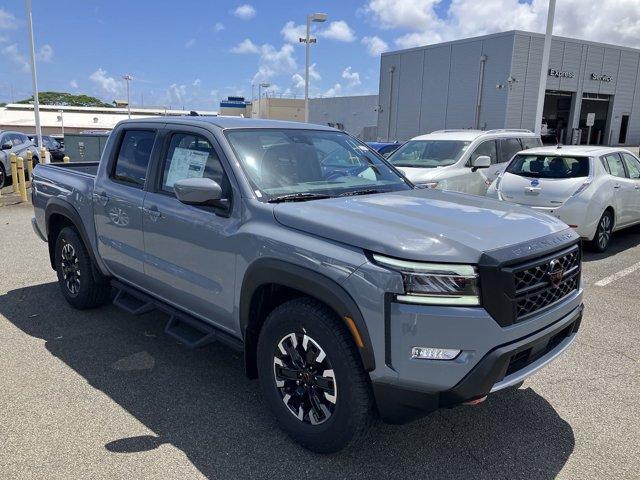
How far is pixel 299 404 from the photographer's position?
3.05m

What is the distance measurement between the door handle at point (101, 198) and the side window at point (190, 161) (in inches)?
34.0

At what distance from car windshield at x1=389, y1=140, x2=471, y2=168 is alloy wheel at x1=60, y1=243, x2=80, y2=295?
256 inches

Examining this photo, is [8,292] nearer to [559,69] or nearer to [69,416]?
[69,416]

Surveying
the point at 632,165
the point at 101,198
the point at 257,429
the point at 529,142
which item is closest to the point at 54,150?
the point at 529,142

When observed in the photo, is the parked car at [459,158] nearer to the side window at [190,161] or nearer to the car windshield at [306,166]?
the car windshield at [306,166]

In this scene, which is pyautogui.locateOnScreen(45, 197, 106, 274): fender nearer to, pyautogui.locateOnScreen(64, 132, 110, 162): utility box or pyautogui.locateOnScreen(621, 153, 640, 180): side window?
pyautogui.locateOnScreen(621, 153, 640, 180): side window

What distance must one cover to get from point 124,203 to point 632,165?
8.35m

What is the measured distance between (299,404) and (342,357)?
1.83 ft

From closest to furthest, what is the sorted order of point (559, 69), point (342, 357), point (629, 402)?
point (342, 357) < point (629, 402) < point (559, 69)

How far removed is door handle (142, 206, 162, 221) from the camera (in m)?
3.91

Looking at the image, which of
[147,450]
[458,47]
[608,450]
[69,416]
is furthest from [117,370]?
[458,47]

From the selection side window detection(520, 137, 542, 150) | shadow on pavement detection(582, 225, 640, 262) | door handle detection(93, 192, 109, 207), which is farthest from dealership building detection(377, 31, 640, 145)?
door handle detection(93, 192, 109, 207)

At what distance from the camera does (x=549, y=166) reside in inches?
323

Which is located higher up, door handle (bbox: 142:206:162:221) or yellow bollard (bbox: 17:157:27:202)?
door handle (bbox: 142:206:162:221)
